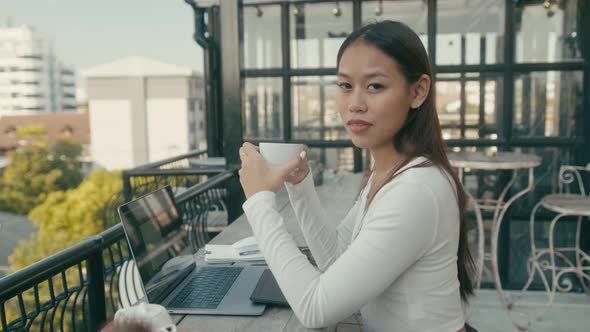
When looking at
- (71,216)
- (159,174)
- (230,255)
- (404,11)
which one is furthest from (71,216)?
(230,255)

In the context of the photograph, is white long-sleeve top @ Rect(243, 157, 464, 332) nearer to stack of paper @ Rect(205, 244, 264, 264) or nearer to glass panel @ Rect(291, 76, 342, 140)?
stack of paper @ Rect(205, 244, 264, 264)

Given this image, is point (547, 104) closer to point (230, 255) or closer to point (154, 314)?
point (230, 255)

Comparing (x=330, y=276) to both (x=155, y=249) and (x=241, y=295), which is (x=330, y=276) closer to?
(x=241, y=295)

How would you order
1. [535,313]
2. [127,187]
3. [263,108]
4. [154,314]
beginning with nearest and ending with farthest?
[154,314] < [535,313] < [263,108] < [127,187]

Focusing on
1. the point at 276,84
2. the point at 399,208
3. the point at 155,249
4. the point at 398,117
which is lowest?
the point at 155,249

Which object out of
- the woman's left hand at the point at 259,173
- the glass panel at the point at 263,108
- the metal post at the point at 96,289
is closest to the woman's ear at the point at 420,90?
the woman's left hand at the point at 259,173

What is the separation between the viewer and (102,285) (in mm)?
1365

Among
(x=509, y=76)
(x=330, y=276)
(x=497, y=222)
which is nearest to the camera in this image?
(x=330, y=276)

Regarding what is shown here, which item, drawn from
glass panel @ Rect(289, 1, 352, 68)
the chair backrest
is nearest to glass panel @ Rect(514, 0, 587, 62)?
the chair backrest

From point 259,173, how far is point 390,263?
299 millimetres

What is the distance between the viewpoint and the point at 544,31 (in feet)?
11.7

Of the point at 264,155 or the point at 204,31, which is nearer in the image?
the point at 264,155

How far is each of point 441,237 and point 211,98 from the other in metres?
4.27

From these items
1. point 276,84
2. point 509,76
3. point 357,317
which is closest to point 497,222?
point 509,76
